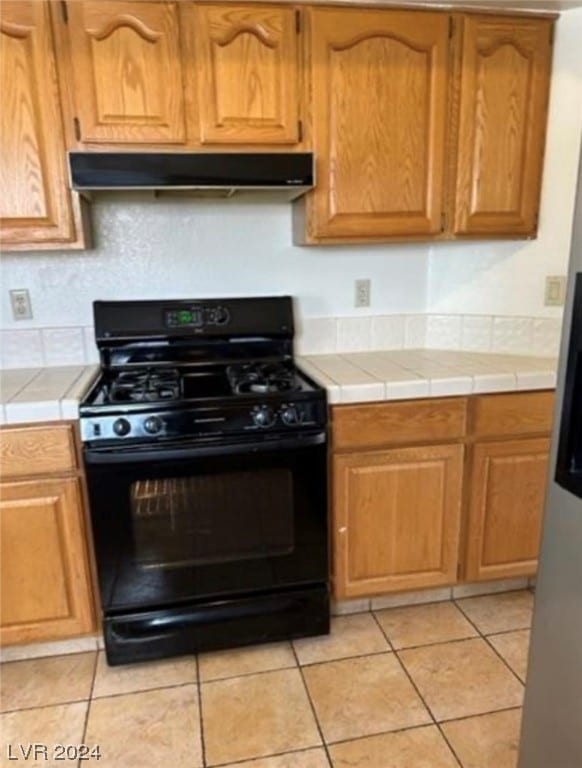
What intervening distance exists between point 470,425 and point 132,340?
129cm

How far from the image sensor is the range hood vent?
170cm

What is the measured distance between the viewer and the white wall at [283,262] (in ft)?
6.89

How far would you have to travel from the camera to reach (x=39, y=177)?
1.81 m

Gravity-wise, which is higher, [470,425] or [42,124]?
[42,124]

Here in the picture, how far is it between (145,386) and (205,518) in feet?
1.59

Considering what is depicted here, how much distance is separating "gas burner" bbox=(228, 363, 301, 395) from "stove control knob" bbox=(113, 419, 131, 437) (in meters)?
0.36

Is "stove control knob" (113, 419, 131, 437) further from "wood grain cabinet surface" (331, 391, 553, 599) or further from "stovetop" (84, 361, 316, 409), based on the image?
"wood grain cabinet surface" (331, 391, 553, 599)

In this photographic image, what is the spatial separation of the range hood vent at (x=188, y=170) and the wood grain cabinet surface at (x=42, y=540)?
2.49 ft

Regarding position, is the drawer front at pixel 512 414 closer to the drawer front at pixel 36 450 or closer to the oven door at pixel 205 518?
the oven door at pixel 205 518

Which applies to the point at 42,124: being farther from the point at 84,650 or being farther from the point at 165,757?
the point at 165,757

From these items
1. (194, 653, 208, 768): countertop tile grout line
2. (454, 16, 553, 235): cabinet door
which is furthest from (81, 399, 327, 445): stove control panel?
(454, 16, 553, 235): cabinet door

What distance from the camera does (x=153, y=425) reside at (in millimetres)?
1706

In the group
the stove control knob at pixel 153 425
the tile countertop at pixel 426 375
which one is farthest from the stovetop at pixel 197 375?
the tile countertop at pixel 426 375

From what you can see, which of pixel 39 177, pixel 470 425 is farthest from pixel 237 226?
pixel 470 425
